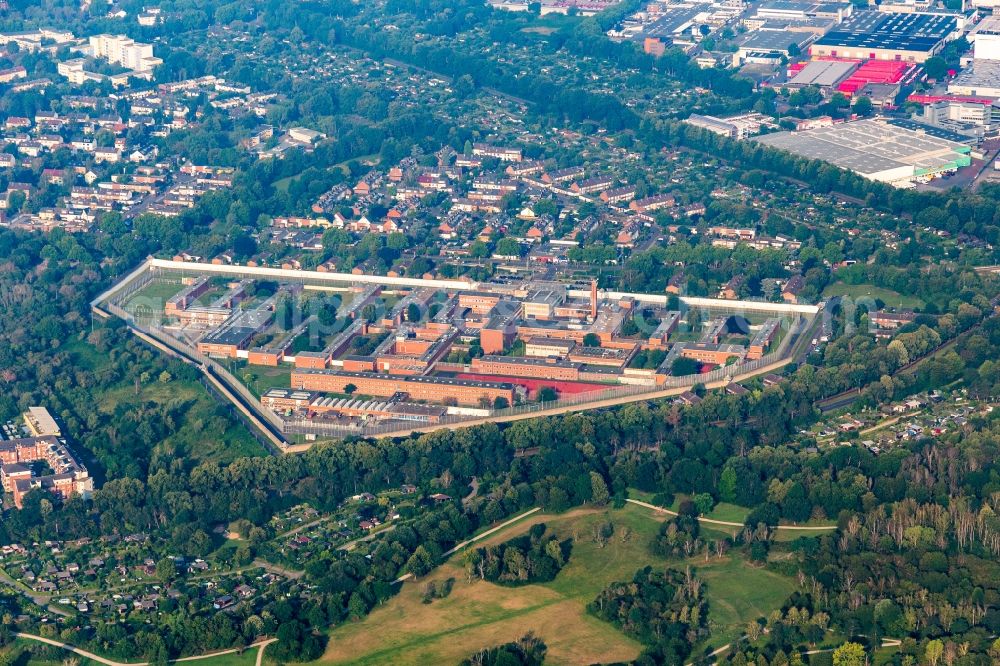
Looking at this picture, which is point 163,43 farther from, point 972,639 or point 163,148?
point 972,639

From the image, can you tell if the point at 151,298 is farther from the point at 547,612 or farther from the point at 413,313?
the point at 547,612

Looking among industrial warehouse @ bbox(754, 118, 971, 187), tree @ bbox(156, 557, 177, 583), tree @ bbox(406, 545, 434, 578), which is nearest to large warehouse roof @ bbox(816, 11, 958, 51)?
industrial warehouse @ bbox(754, 118, 971, 187)

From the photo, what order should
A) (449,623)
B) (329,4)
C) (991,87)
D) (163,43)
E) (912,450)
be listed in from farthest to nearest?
(329,4), (163,43), (991,87), (912,450), (449,623)

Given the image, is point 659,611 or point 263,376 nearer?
point 659,611

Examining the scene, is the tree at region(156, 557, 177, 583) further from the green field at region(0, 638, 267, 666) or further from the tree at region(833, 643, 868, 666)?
the tree at region(833, 643, 868, 666)

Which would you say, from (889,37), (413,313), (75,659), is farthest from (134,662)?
(889,37)

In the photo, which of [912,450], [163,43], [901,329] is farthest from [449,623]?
[163,43]

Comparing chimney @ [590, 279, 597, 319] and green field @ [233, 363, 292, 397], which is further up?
chimney @ [590, 279, 597, 319]
